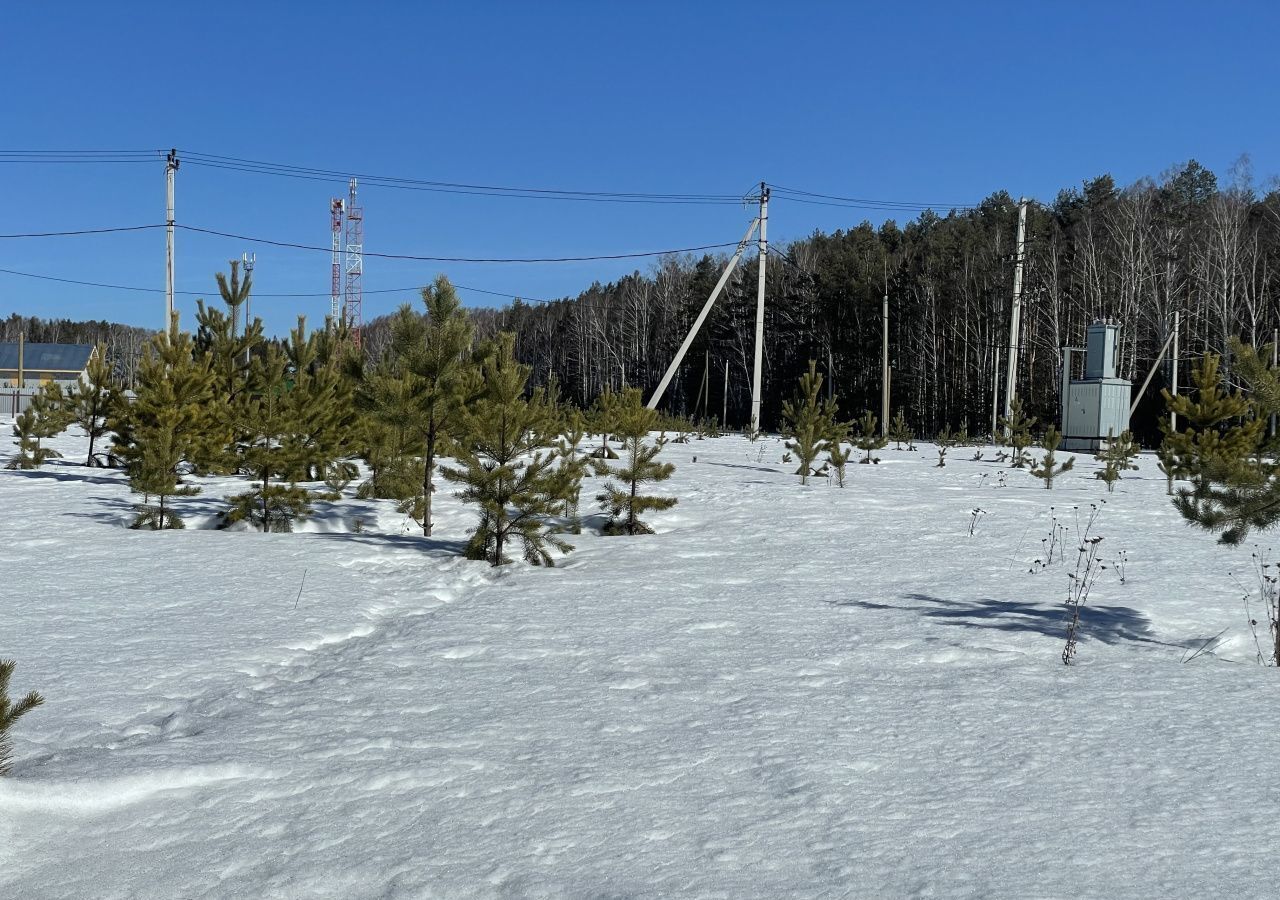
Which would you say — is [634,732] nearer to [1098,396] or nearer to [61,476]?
[61,476]

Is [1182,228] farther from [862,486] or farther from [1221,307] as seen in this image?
[862,486]

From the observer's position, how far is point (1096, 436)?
26422mm

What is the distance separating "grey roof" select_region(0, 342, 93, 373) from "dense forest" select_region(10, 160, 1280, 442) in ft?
120

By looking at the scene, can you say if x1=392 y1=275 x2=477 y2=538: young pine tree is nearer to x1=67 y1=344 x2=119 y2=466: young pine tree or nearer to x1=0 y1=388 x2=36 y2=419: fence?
x1=67 y1=344 x2=119 y2=466: young pine tree

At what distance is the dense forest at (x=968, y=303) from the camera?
3959cm

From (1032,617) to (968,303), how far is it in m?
44.1

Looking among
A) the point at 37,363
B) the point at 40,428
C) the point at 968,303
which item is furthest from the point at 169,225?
the point at 37,363

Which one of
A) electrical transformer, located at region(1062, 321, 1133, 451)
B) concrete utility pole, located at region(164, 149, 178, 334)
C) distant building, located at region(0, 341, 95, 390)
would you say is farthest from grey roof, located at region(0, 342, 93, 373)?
electrical transformer, located at region(1062, 321, 1133, 451)

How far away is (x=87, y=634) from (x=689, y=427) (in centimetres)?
2751

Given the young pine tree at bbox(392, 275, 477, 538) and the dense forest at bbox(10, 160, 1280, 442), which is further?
the dense forest at bbox(10, 160, 1280, 442)

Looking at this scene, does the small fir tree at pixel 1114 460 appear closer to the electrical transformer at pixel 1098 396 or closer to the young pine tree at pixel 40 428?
the electrical transformer at pixel 1098 396

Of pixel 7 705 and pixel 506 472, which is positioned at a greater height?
pixel 506 472

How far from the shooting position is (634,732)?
4.60m

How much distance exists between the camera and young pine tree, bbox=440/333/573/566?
32.6 ft
